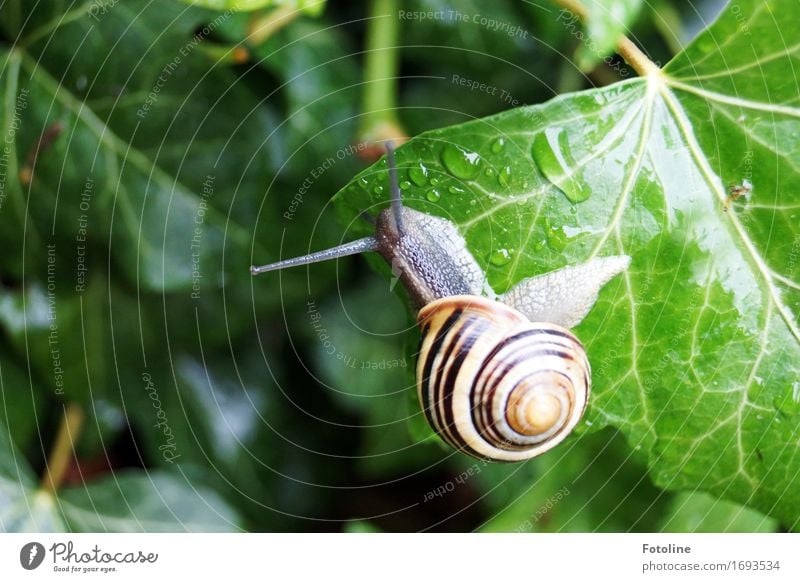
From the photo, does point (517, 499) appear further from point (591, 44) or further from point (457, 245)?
point (591, 44)

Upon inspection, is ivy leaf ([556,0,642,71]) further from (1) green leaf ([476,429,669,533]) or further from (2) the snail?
(1) green leaf ([476,429,669,533])

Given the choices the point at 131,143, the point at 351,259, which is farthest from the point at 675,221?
the point at 131,143

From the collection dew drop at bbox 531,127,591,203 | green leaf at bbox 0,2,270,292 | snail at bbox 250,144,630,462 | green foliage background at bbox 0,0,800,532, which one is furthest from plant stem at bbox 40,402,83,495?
dew drop at bbox 531,127,591,203

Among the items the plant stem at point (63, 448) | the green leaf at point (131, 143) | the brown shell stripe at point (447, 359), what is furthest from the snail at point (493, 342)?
the plant stem at point (63, 448)

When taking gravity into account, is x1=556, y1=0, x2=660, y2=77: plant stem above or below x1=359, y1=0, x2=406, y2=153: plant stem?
below

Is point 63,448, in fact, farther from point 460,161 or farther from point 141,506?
point 460,161

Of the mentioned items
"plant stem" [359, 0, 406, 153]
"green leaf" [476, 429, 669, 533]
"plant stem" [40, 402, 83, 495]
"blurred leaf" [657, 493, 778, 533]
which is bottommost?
"blurred leaf" [657, 493, 778, 533]

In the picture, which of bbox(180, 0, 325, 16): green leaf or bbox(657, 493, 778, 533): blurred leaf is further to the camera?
bbox(657, 493, 778, 533): blurred leaf

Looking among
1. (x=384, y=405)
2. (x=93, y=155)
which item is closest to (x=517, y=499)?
(x=384, y=405)
